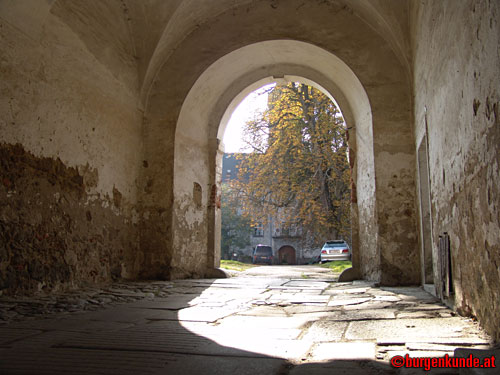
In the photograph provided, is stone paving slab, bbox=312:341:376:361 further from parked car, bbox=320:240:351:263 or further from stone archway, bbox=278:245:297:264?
stone archway, bbox=278:245:297:264

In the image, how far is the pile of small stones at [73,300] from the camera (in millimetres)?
3622

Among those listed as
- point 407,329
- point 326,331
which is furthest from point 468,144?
point 326,331

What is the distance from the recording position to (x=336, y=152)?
679 inches

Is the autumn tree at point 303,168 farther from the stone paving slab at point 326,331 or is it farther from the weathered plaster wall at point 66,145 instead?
the stone paving slab at point 326,331

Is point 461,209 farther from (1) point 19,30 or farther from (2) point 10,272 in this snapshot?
(1) point 19,30

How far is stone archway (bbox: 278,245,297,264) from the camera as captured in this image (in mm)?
34969

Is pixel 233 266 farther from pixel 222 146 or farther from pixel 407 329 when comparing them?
pixel 407 329

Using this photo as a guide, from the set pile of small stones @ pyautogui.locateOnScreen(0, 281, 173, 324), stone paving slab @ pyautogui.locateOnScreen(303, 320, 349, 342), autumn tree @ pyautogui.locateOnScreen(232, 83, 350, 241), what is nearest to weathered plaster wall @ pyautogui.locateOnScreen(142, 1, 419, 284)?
pile of small stones @ pyautogui.locateOnScreen(0, 281, 173, 324)

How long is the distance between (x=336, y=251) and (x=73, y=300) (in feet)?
47.2

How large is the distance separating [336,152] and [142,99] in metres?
11.1

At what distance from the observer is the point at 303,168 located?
57.9 feet

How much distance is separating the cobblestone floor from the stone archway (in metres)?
30.4

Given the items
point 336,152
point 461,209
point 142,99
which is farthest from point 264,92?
point 461,209

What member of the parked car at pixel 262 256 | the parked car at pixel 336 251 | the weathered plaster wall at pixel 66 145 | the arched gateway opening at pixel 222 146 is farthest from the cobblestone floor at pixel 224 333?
the parked car at pixel 262 256
